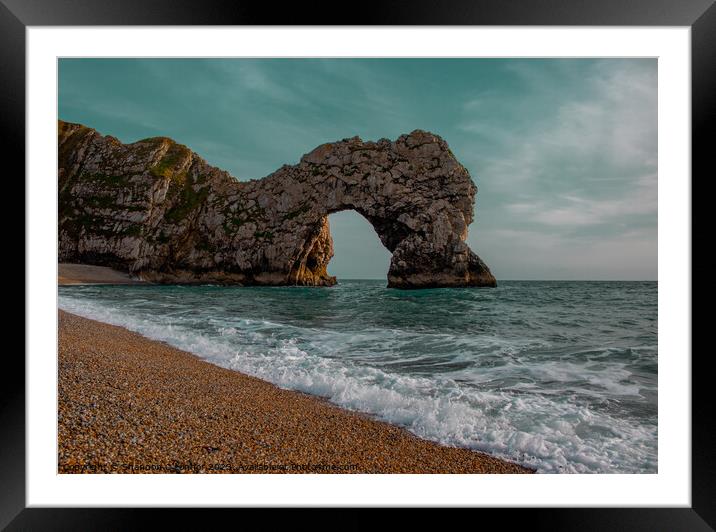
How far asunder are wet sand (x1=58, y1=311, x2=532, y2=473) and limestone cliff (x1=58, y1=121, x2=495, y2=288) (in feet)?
120

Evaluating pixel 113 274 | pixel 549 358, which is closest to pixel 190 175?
pixel 113 274

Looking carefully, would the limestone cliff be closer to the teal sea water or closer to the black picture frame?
the teal sea water

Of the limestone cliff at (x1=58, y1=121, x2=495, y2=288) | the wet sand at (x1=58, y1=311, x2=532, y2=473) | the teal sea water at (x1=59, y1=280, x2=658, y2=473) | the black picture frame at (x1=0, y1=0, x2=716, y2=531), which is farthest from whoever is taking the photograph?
the limestone cliff at (x1=58, y1=121, x2=495, y2=288)

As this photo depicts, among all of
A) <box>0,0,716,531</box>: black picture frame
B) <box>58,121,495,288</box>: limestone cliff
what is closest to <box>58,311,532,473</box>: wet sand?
<box>0,0,716,531</box>: black picture frame

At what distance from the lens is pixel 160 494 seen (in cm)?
253

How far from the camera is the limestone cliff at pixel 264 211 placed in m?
39.8

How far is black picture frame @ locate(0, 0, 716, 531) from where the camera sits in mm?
2400
